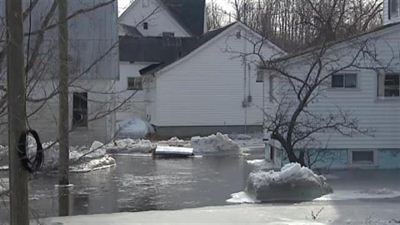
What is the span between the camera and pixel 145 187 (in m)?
17.6

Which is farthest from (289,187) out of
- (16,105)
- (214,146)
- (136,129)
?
(136,129)

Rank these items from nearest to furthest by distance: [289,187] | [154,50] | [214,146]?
[289,187] → [214,146] → [154,50]

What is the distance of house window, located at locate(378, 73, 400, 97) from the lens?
21.5m

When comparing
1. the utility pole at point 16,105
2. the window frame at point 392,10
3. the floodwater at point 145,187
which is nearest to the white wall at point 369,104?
the floodwater at point 145,187

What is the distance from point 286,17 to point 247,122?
27.4m

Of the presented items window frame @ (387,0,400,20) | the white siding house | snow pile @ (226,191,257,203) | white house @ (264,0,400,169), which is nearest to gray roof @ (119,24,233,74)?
the white siding house

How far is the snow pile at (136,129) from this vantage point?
3775 centimetres

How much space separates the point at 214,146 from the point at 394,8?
9137 millimetres

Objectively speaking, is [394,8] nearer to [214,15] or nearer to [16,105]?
[16,105]

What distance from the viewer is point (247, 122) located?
40.2 m

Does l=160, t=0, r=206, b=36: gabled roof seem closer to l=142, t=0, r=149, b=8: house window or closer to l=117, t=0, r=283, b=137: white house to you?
l=117, t=0, r=283, b=137: white house

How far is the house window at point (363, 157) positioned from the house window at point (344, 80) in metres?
2.12

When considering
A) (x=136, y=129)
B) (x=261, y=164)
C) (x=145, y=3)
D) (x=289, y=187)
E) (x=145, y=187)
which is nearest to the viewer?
(x=145, y=3)

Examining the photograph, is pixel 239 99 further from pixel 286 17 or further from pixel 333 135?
pixel 286 17
